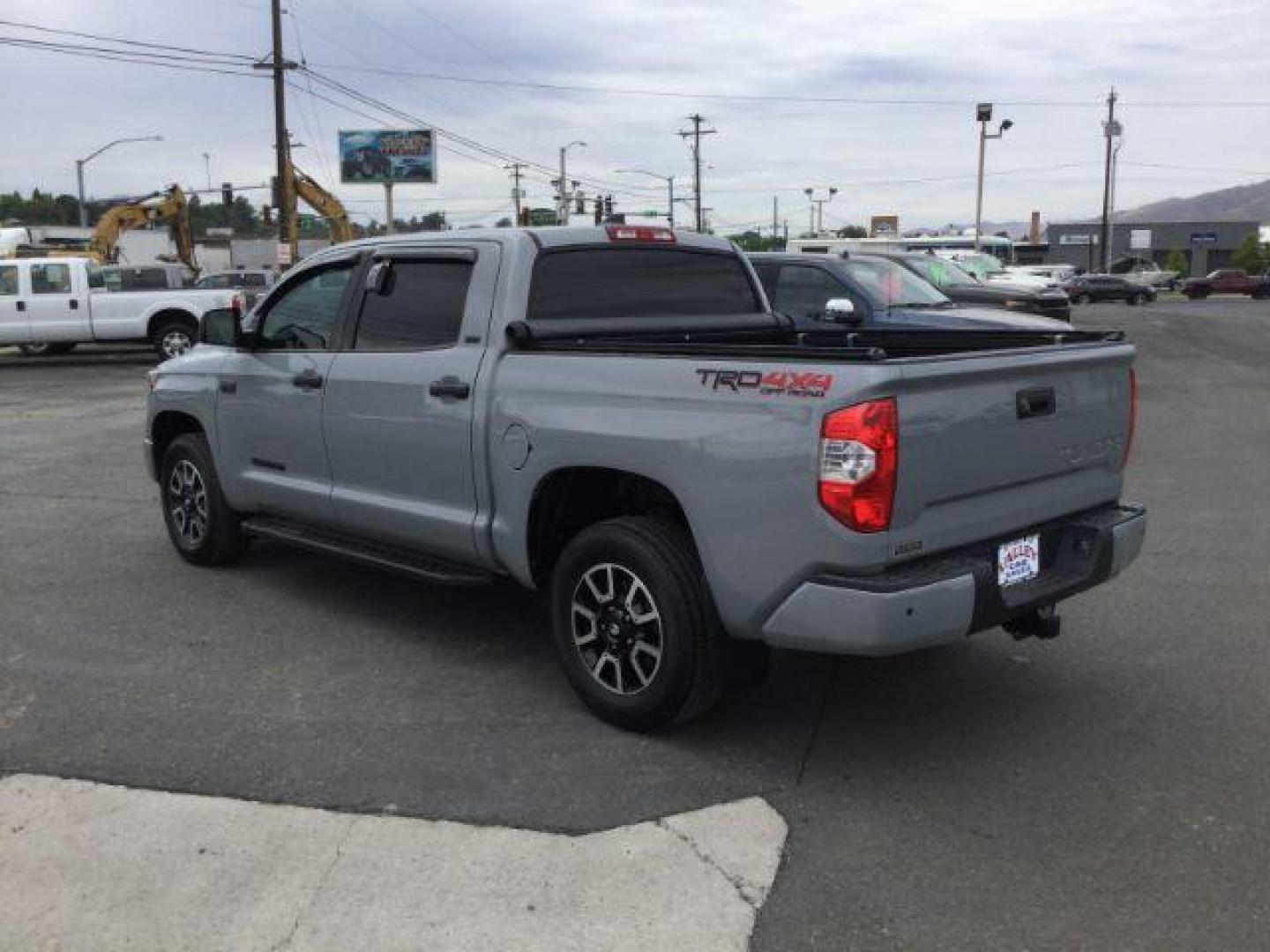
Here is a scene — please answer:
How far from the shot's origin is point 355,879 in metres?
3.29

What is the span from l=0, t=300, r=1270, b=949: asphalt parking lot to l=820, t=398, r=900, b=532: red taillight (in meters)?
0.98

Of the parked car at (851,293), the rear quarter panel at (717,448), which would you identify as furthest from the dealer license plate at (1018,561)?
the parked car at (851,293)

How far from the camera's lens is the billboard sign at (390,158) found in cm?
6328

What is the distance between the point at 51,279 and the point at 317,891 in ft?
65.0

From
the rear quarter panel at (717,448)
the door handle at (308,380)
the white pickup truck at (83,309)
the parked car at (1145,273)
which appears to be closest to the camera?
the rear quarter panel at (717,448)

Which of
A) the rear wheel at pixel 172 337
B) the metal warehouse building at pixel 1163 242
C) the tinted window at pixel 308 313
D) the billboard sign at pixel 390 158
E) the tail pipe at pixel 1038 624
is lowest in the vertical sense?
the tail pipe at pixel 1038 624

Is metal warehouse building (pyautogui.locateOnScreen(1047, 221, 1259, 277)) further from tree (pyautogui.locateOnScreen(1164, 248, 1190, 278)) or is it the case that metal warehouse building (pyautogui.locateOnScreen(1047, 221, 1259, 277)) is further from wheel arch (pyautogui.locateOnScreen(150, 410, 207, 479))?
wheel arch (pyautogui.locateOnScreen(150, 410, 207, 479))

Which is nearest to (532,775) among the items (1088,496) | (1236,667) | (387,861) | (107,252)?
(387,861)

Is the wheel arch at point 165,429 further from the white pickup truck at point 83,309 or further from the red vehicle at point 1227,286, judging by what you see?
the red vehicle at point 1227,286

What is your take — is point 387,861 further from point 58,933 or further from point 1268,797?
point 1268,797

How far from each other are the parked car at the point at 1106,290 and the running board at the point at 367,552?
4810 centimetres

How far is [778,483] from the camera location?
140 inches

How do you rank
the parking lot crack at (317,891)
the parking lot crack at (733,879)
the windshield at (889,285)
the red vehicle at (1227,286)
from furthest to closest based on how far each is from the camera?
1. the red vehicle at (1227,286)
2. the windshield at (889,285)
3. the parking lot crack at (733,879)
4. the parking lot crack at (317,891)

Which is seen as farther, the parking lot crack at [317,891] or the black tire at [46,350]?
the black tire at [46,350]
